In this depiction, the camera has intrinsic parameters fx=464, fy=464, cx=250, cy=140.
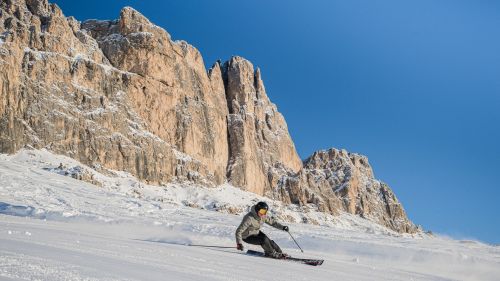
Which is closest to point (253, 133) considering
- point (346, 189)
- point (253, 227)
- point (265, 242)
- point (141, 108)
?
point (346, 189)

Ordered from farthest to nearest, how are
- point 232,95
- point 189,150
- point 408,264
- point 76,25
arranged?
point 232,95 < point 189,150 < point 76,25 < point 408,264

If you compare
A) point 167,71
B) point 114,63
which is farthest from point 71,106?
point 167,71

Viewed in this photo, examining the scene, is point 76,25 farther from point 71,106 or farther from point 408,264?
point 408,264

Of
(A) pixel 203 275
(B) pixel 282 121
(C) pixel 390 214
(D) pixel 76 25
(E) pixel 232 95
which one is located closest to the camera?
(A) pixel 203 275

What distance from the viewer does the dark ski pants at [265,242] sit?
32.2ft

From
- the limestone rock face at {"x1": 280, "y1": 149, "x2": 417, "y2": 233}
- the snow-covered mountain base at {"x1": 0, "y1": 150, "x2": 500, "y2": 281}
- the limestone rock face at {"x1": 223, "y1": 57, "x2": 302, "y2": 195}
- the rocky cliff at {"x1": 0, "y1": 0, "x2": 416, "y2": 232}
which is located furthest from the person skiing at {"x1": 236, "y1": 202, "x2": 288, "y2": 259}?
the limestone rock face at {"x1": 280, "y1": 149, "x2": 417, "y2": 233}

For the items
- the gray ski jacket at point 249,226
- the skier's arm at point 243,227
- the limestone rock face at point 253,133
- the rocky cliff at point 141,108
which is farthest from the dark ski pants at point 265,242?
the limestone rock face at point 253,133

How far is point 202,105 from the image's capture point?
13125cm

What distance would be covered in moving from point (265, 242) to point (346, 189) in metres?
164

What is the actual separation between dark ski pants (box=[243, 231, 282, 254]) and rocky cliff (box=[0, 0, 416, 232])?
78.1 m

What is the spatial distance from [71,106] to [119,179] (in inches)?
722

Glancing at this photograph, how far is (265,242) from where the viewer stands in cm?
998

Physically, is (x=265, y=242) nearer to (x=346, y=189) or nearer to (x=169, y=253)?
(x=169, y=253)

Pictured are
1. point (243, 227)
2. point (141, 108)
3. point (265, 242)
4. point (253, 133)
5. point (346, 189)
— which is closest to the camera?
point (265, 242)
